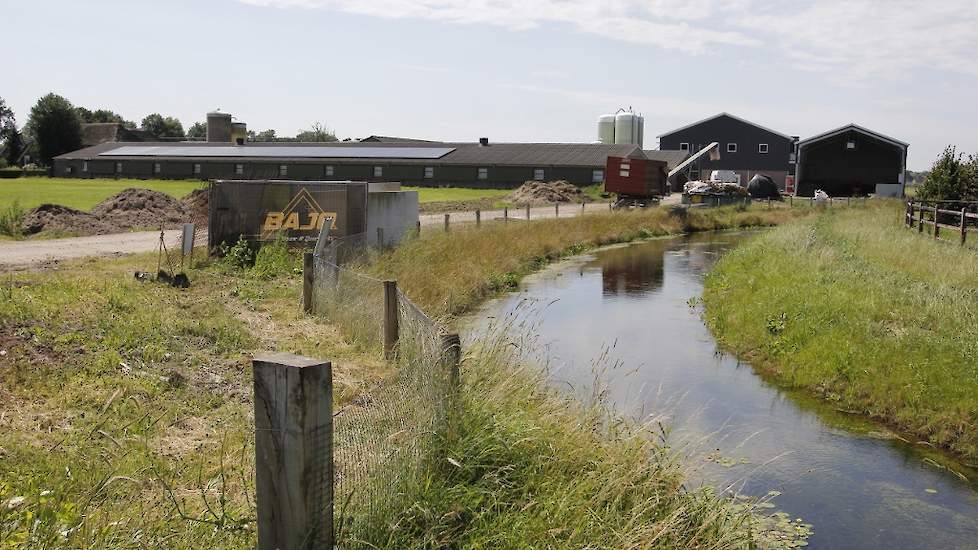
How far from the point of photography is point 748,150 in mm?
77188

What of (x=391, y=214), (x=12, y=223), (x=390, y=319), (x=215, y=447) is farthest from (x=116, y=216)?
(x=215, y=447)

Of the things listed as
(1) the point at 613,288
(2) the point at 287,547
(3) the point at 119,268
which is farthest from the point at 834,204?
(2) the point at 287,547

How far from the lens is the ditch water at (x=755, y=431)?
8.58 m

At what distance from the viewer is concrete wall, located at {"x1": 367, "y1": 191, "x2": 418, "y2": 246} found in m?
20.5

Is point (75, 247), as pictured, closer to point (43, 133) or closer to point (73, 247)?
point (73, 247)

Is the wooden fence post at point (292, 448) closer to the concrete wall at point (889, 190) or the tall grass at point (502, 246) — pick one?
the tall grass at point (502, 246)

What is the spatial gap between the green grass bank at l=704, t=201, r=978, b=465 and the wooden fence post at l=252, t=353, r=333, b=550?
8.94 meters

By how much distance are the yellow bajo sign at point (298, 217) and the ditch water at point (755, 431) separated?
166 inches

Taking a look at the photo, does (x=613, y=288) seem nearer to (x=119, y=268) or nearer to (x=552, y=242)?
(x=552, y=242)

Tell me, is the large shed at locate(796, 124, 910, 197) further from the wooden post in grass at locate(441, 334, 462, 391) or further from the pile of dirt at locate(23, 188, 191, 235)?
the wooden post in grass at locate(441, 334, 462, 391)

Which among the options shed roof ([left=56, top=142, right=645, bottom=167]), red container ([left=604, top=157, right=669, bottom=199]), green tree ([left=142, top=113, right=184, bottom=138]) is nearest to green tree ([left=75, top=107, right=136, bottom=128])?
green tree ([left=142, top=113, right=184, bottom=138])

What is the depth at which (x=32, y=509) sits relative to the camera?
4543 millimetres

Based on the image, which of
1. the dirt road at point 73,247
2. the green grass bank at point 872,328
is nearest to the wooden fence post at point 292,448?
the green grass bank at point 872,328

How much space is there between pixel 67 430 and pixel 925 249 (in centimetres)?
2159
